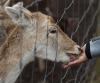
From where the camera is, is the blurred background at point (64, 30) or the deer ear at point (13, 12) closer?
the deer ear at point (13, 12)

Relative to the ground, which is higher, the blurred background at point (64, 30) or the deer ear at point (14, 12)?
the deer ear at point (14, 12)

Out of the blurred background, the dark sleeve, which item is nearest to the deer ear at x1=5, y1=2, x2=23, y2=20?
the blurred background

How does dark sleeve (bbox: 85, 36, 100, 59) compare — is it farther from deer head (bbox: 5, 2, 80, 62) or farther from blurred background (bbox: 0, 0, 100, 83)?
blurred background (bbox: 0, 0, 100, 83)

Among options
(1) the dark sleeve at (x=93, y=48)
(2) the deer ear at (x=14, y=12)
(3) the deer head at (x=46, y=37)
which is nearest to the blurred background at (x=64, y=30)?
(3) the deer head at (x=46, y=37)

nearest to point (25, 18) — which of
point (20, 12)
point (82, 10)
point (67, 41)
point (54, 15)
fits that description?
point (20, 12)

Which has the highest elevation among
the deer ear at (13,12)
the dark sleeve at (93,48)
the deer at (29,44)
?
the dark sleeve at (93,48)

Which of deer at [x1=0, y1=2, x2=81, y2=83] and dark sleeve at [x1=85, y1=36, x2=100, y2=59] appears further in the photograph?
deer at [x1=0, y1=2, x2=81, y2=83]

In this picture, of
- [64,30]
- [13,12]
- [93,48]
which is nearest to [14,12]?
[13,12]

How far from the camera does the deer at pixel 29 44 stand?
495 centimetres

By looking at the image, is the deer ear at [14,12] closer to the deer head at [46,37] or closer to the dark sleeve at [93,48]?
the deer head at [46,37]

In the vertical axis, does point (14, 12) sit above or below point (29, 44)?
above

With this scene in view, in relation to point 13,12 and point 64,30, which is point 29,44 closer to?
point 13,12

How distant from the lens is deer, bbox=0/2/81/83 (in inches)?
195

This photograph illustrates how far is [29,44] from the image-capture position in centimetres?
509
